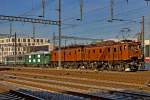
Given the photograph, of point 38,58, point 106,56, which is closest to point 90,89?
point 106,56

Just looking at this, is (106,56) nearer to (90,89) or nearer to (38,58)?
(90,89)

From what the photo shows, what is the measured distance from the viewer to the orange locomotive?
4341 cm

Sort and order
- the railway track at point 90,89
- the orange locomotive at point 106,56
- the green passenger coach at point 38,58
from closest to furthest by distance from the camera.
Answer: the railway track at point 90,89, the orange locomotive at point 106,56, the green passenger coach at point 38,58

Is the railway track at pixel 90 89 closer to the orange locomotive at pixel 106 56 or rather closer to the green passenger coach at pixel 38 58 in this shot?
the orange locomotive at pixel 106 56

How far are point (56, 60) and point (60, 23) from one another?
39.9 feet

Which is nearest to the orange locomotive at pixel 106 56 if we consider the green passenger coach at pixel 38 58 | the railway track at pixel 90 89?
the green passenger coach at pixel 38 58

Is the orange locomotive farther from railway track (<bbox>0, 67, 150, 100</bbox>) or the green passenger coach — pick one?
railway track (<bbox>0, 67, 150, 100</bbox>)

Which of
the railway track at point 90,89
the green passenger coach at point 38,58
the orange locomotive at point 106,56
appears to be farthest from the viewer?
the green passenger coach at point 38,58

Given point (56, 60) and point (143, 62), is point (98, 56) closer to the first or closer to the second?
point (143, 62)

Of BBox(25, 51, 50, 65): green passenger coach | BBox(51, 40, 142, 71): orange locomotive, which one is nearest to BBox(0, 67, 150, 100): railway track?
BBox(51, 40, 142, 71): orange locomotive

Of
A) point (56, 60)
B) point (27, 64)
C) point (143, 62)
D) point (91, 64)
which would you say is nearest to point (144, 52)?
point (143, 62)

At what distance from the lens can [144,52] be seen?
139 ft

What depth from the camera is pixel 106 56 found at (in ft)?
158

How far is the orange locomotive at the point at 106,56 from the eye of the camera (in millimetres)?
43406
